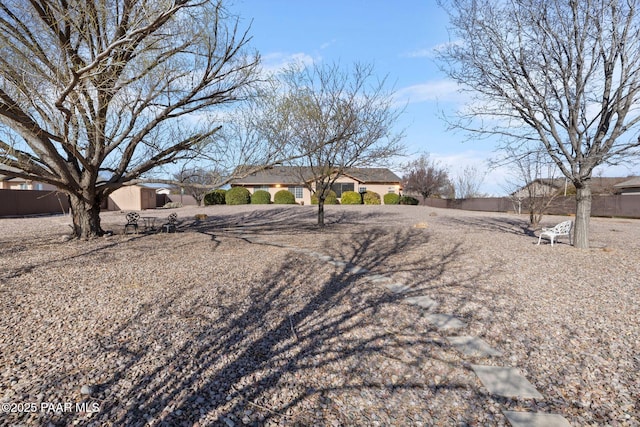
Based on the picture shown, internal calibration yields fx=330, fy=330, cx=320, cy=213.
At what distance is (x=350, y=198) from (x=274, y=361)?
25739 mm

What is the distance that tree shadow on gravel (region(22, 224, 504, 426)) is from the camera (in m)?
2.24

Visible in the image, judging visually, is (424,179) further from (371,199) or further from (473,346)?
(473,346)

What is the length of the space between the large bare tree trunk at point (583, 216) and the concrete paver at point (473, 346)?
19.9 ft

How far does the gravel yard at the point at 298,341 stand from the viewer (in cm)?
227

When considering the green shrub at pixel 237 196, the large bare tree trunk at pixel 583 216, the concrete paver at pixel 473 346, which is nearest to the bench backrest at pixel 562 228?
the large bare tree trunk at pixel 583 216

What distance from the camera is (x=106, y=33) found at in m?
6.04

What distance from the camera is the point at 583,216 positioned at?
7484 mm

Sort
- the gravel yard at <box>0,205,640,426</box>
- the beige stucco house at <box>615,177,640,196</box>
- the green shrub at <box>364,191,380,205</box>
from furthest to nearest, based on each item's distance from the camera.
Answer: the green shrub at <box>364,191,380,205</box> → the beige stucco house at <box>615,177,640,196</box> → the gravel yard at <box>0,205,640,426</box>

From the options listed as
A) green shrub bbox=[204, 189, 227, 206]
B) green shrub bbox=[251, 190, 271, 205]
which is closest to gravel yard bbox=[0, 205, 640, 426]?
green shrub bbox=[251, 190, 271, 205]

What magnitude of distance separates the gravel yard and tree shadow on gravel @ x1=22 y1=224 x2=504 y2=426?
0.01 meters

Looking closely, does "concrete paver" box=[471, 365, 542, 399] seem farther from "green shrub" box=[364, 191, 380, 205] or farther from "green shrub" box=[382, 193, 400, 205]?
"green shrub" box=[382, 193, 400, 205]

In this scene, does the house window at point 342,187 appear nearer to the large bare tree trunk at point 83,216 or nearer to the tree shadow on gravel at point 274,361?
the large bare tree trunk at point 83,216

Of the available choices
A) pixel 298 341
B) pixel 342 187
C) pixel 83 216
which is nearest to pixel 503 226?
pixel 298 341

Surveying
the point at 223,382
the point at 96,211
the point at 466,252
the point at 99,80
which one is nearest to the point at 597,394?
the point at 223,382
